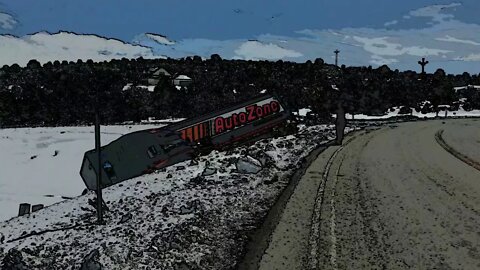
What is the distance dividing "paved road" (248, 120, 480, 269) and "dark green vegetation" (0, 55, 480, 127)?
50310 millimetres

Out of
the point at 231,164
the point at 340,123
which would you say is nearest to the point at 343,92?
the point at 340,123

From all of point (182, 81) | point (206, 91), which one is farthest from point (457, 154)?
point (182, 81)

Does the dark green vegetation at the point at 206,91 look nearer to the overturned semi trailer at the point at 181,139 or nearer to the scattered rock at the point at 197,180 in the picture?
the overturned semi trailer at the point at 181,139

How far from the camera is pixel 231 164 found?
14539 millimetres

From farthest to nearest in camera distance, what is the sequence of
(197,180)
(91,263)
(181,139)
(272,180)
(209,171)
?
(181,139)
(209,171)
(272,180)
(197,180)
(91,263)

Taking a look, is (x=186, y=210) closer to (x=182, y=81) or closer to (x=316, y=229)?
(x=316, y=229)

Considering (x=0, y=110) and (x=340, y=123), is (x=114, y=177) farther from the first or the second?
(x=0, y=110)

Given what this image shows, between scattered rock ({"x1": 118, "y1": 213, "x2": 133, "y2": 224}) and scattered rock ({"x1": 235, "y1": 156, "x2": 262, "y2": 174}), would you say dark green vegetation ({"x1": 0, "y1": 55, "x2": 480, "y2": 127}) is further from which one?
scattered rock ({"x1": 118, "y1": 213, "x2": 133, "y2": 224})

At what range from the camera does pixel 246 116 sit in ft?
84.2

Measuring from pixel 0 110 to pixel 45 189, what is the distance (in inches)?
1843

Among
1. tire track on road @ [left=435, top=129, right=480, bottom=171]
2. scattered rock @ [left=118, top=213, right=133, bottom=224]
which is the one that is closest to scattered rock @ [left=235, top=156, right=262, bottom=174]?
scattered rock @ [left=118, top=213, right=133, bottom=224]

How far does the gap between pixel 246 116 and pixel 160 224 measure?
17.4 m

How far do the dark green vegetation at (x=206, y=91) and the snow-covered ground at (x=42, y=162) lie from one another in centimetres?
1102

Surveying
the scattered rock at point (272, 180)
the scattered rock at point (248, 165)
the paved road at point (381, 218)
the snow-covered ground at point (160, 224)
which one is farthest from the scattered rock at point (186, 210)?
the scattered rock at point (248, 165)
